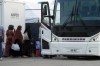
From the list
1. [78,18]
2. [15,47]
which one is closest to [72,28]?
[78,18]

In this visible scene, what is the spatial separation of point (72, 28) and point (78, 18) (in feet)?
1.74

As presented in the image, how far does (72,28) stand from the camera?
16.8 metres

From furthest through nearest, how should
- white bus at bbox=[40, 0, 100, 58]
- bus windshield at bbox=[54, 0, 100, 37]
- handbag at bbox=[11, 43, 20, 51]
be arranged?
handbag at bbox=[11, 43, 20, 51], bus windshield at bbox=[54, 0, 100, 37], white bus at bbox=[40, 0, 100, 58]

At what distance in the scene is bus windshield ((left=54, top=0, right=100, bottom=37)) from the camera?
1662 centimetres

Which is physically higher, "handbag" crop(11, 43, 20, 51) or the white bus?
the white bus

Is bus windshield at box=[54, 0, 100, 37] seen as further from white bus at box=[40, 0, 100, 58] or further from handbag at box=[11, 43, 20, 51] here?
handbag at box=[11, 43, 20, 51]

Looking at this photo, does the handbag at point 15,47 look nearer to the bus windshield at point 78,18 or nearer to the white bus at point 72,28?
the white bus at point 72,28

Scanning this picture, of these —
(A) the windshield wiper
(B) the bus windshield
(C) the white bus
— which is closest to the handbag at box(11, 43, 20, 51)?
(C) the white bus

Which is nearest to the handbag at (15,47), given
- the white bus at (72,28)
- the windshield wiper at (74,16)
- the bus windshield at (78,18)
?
the white bus at (72,28)

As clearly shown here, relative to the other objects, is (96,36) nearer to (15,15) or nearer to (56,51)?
(56,51)

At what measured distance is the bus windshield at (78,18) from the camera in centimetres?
1662

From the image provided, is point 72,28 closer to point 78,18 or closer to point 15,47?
point 78,18

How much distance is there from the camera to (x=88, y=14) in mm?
→ 16859
